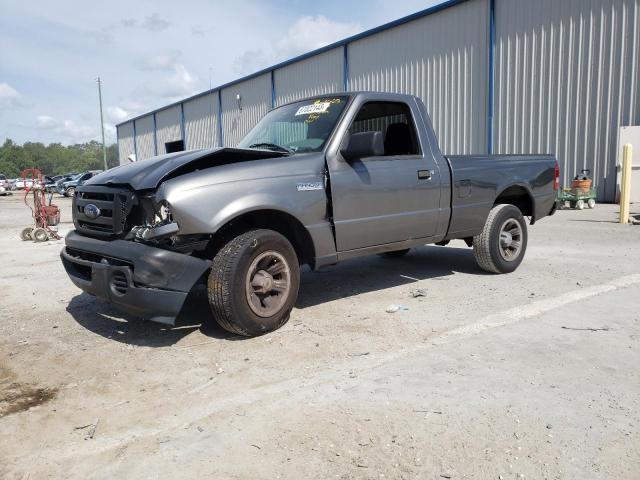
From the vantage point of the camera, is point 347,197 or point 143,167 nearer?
point 143,167

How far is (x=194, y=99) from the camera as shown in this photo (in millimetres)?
34688

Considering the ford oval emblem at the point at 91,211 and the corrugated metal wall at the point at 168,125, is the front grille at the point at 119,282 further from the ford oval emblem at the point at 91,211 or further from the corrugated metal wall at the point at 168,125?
the corrugated metal wall at the point at 168,125

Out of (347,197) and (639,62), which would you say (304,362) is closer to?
(347,197)

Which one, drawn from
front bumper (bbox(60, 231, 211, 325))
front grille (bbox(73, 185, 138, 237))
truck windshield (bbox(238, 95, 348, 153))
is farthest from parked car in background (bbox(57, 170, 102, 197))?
front bumper (bbox(60, 231, 211, 325))

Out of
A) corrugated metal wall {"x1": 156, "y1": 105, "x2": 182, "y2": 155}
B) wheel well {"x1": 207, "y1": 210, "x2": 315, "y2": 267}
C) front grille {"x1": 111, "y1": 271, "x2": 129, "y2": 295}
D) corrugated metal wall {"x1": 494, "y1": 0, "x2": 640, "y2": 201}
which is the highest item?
corrugated metal wall {"x1": 156, "y1": 105, "x2": 182, "y2": 155}

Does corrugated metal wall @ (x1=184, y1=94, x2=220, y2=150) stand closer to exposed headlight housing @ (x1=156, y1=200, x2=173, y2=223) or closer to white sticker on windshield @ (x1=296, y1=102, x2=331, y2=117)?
white sticker on windshield @ (x1=296, y1=102, x2=331, y2=117)

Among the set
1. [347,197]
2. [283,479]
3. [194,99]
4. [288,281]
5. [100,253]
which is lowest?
[283,479]

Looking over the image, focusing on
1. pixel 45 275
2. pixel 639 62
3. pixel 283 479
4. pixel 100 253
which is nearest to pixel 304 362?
pixel 283 479

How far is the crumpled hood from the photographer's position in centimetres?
379

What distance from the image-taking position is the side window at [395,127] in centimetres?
523

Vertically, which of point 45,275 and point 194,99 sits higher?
point 194,99

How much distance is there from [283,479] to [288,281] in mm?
2049

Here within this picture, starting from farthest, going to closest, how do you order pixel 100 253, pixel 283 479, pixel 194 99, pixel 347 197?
pixel 194 99, pixel 347 197, pixel 100 253, pixel 283 479

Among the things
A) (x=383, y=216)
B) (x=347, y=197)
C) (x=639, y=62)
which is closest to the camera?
(x=347, y=197)
